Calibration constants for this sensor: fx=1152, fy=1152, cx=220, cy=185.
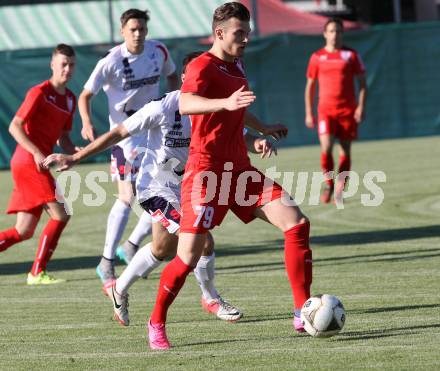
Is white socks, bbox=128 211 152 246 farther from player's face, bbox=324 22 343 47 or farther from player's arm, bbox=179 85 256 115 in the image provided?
player's face, bbox=324 22 343 47

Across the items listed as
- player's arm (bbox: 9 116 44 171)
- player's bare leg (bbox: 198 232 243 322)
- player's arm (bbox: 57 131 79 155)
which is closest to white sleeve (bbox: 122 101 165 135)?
player's bare leg (bbox: 198 232 243 322)

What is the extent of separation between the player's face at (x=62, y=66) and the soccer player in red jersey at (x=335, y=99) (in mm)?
5726

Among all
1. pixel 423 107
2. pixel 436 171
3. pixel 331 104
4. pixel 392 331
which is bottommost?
pixel 423 107

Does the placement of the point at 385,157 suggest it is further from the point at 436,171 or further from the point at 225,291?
the point at 225,291

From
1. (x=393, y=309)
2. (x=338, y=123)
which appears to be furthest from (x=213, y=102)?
(x=338, y=123)

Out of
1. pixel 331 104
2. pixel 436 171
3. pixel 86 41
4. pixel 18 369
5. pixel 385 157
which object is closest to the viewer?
pixel 18 369

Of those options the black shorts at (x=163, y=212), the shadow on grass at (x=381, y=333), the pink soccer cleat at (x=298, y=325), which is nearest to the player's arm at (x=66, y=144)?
the black shorts at (x=163, y=212)

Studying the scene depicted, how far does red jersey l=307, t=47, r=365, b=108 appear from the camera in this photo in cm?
1552

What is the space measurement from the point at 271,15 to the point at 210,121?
79.4 ft

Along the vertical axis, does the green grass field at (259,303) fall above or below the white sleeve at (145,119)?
below

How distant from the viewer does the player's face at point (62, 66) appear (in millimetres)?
9797

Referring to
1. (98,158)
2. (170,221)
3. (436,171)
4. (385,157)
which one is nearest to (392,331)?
(170,221)

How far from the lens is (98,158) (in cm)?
2389

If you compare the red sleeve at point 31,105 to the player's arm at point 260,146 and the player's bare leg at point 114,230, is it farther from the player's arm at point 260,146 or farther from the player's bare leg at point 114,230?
the player's arm at point 260,146
